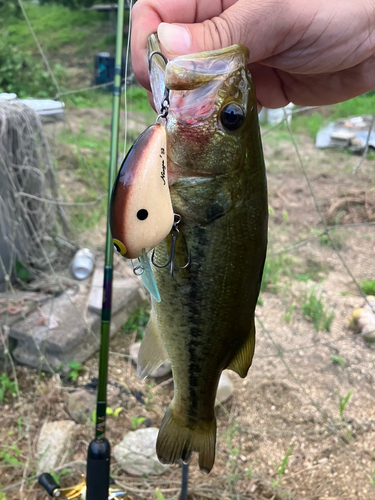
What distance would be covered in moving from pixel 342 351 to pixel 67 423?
2.06 metres

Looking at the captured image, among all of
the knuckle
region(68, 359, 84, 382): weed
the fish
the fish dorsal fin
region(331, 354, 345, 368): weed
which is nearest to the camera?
the fish dorsal fin

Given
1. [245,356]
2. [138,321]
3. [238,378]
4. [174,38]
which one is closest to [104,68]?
[138,321]

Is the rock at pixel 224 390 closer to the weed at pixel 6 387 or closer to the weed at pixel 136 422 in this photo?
the weed at pixel 136 422

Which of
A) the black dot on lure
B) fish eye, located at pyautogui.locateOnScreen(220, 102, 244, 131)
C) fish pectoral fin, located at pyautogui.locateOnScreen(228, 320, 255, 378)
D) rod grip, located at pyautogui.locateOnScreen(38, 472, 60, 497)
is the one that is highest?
fish eye, located at pyautogui.locateOnScreen(220, 102, 244, 131)

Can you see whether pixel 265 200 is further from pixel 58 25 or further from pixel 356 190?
pixel 58 25

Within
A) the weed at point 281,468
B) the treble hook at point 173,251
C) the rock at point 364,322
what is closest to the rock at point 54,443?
the weed at point 281,468

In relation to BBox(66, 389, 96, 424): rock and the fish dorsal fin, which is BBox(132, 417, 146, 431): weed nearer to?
BBox(66, 389, 96, 424): rock

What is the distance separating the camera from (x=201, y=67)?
2.76 ft

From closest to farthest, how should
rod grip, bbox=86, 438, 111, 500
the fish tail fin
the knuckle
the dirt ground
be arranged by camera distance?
1. the knuckle
2. the fish tail fin
3. rod grip, bbox=86, 438, 111, 500
4. the dirt ground

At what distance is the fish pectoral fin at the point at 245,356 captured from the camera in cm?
109

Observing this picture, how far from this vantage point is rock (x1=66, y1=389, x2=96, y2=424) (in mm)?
2547

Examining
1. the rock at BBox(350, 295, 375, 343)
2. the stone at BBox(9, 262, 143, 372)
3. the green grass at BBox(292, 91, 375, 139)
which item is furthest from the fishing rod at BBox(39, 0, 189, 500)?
the green grass at BBox(292, 91, 375, 139)

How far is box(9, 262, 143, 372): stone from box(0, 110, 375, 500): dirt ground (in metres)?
0.11

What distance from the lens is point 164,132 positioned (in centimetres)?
79
